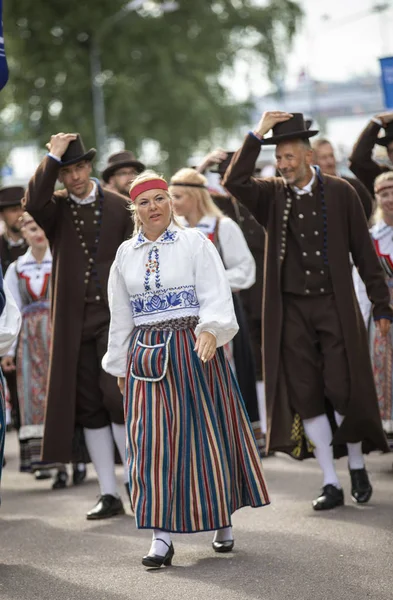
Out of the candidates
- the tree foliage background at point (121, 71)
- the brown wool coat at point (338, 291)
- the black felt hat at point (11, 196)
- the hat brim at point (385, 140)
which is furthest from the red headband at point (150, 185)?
the tree foliage background at point (121, 71)

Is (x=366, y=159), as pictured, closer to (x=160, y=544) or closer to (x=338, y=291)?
(x=338, y=291)

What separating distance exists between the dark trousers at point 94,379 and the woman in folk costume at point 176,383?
1.37 meters

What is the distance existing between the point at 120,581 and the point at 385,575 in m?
1.20

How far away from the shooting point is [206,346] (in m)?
6.55

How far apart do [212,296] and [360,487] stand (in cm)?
202

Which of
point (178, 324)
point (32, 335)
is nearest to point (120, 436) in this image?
point (178, 324)

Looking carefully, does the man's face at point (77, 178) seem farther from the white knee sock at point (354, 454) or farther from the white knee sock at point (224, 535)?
the white knee sock at point (224, 535)

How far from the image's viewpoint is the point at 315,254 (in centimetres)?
809

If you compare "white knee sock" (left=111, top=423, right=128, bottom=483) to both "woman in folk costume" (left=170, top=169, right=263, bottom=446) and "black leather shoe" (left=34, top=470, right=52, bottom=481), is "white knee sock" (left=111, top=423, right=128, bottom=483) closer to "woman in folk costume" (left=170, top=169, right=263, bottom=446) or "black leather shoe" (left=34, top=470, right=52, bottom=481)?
"woman in folk costume" (left=170, top=169, right=263, bottom=446)

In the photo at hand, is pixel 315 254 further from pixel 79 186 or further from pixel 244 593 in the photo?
pixel 244 593

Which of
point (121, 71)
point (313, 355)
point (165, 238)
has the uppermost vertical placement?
point (121, 71)

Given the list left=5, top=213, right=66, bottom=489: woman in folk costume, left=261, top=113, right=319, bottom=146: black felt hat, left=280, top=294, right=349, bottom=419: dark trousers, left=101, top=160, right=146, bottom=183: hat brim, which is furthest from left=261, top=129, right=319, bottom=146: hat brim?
left=5, top=213, right=66, bottom=489: woman in folk costume

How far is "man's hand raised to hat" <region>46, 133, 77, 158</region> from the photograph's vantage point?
816cm

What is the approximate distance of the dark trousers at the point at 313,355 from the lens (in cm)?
809
